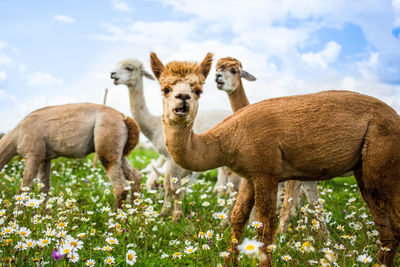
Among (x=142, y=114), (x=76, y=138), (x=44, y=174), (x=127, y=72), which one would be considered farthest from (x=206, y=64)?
(x=44, y=174)

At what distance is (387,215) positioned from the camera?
3799 millimetres

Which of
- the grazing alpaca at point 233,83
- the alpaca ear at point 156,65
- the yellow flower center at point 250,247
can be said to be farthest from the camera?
the grazing alpaca at point 233,83

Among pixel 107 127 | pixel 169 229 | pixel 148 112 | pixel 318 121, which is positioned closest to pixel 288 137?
pixel 318 121

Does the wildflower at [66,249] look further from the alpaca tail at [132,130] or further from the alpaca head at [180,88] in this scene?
the alpaca tail at [132,130]

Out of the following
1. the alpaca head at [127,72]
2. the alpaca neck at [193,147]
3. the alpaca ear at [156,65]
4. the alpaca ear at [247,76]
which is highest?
the alpaca head at [127,72]

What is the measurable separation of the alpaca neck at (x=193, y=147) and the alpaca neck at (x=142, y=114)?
397 centimetres

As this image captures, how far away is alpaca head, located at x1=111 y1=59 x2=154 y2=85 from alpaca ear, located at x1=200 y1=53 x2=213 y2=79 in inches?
164

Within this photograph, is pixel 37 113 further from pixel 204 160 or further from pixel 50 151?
pixel 204 160

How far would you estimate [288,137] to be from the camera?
11.5 ft

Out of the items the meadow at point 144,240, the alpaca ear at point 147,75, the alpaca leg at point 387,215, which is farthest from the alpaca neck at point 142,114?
the alpaca leg at point 387,215

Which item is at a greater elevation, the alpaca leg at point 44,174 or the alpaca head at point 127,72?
the alpaca head at point 127,72

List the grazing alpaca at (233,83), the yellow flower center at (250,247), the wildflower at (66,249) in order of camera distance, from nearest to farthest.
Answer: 1. the yellow flower center at (250,247)
2. the wildflower at (66,249)
3. the grazing alpaca at (233,83)

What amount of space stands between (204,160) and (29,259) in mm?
1840

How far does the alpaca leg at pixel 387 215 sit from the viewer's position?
3691mm
